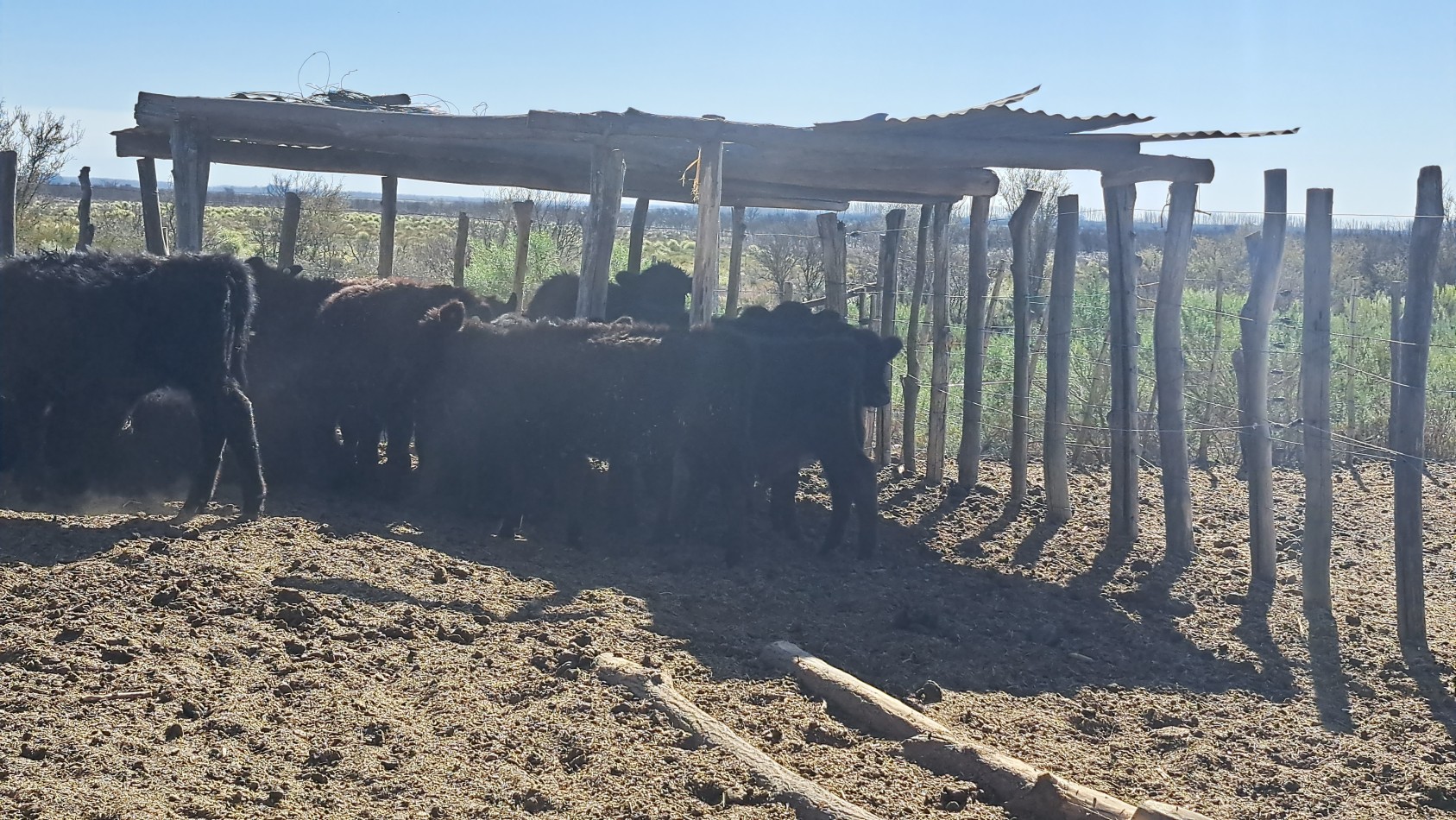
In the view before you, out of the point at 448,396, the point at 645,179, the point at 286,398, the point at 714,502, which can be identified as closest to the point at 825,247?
the point at 645,179

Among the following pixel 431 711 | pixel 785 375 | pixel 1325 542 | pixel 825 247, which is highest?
pixel 825 247

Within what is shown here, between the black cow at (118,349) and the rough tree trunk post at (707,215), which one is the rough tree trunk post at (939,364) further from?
the black cow at (118,349)

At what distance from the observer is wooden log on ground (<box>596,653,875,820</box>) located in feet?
13.6

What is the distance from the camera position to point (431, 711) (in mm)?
4859

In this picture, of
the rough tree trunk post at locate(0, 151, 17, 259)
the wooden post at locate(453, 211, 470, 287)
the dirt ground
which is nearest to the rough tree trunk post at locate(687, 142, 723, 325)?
the dirt ground

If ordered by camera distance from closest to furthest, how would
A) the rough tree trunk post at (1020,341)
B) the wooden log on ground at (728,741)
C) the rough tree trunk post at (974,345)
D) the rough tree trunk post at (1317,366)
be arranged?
the wooden log on ground at (728,741), the rough tree trunk post at (1317,366), the rough tree trunk post at (1020,341), the rough tree trunk post at (974,345)

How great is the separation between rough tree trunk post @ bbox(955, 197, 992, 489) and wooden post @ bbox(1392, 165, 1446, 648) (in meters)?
4.41

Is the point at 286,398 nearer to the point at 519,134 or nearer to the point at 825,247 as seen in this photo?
the point at 519,134

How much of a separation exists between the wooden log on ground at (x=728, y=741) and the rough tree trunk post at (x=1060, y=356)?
19.2ft

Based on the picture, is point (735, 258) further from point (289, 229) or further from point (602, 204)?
point (602, 204)

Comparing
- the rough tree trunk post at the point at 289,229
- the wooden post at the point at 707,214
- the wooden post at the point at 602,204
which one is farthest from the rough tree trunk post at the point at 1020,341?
the rough tree trunk post at the point at 289,229

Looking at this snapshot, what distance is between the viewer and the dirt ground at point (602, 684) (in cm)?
425

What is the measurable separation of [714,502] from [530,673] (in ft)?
16.6

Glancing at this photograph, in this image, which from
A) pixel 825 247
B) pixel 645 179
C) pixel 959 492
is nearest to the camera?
pixel 959 492
